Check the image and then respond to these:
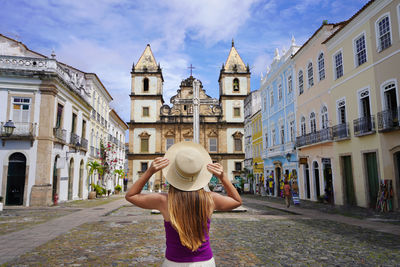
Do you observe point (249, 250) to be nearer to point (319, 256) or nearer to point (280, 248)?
point (280, 248)

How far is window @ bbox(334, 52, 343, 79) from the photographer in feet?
57.0

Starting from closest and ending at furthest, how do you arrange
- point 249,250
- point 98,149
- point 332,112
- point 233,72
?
point 249,250 < point 332,112 < point 98,149 < point 233,72

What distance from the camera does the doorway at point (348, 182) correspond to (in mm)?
16422

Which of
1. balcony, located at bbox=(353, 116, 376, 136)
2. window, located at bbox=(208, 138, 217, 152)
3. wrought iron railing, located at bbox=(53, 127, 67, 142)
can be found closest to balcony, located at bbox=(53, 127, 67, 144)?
wrought iron railing, located at bbox=(53, 127, 67, 142)

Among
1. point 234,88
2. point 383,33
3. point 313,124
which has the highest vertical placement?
point 234,88

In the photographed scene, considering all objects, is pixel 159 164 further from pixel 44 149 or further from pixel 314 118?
pixel 314 118

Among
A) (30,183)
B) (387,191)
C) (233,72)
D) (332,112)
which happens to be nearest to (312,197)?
(332,112)

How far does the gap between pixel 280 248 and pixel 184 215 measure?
518 centimetres

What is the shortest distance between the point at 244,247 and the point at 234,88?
138ft

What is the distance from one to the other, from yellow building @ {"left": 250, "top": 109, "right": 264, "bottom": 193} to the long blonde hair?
29.0 meters

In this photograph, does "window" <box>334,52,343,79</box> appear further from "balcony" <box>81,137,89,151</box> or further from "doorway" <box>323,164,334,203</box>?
"balcony" <box>81,137,89,151</box>

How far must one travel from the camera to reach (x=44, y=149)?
1853cm

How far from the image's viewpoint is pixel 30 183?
1816 centimetres

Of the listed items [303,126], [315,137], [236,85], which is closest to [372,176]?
[315,137]
